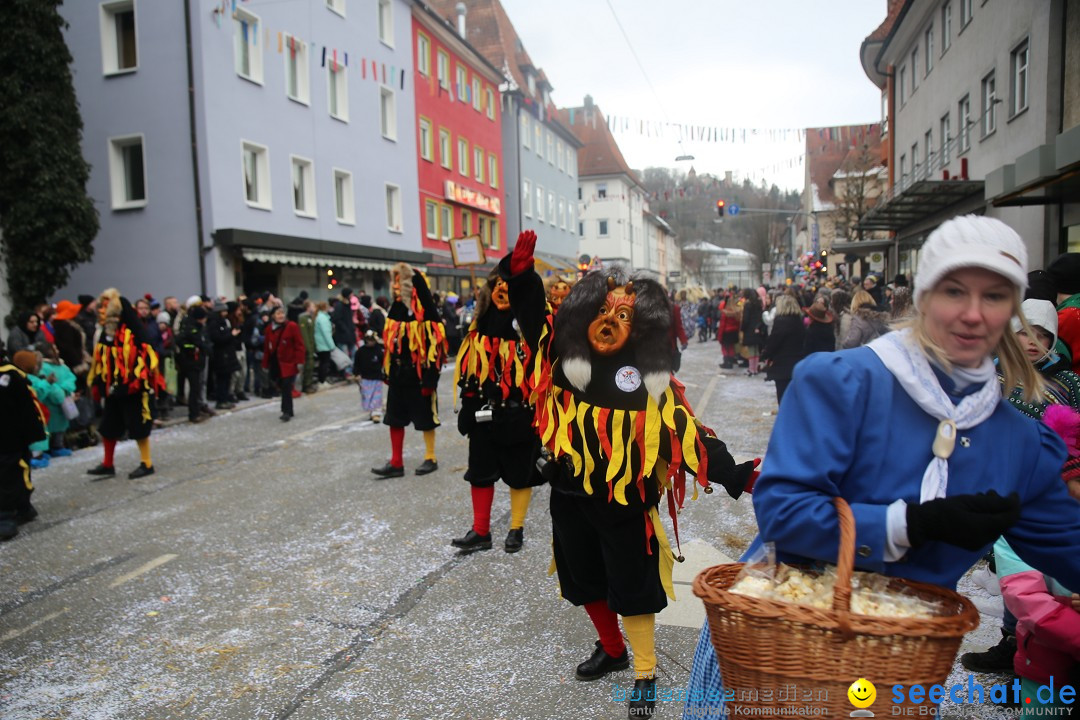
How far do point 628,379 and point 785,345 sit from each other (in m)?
7.81

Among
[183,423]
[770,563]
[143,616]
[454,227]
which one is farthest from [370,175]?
[770,563]

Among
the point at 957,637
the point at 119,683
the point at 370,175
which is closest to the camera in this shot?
the point at 957,637

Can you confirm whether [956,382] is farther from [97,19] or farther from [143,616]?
[97,19]

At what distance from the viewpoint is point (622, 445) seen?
10.00 ft

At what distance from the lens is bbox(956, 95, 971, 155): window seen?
58.5 ft

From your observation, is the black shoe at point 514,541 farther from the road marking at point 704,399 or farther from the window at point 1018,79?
the window at point 1018,79

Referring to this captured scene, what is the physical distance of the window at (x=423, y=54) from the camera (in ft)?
90.4

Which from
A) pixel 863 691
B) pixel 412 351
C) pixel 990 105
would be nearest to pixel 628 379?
pixel 863 691

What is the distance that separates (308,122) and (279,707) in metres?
20.3

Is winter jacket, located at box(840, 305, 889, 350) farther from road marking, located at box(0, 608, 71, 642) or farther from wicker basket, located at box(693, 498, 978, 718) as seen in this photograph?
road marking, located at box(0, 608, 71, 642)

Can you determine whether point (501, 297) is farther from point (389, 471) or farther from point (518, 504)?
point (389, 471)

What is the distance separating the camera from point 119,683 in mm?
3580

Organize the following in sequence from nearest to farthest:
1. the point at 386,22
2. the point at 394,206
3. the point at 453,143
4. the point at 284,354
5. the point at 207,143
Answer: the point at 284,354 → the point at 207,143 → the point at 386,22 → the point at 394,206 → the point at 453,143

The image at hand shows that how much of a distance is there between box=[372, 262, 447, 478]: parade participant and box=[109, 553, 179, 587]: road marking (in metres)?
2.32
